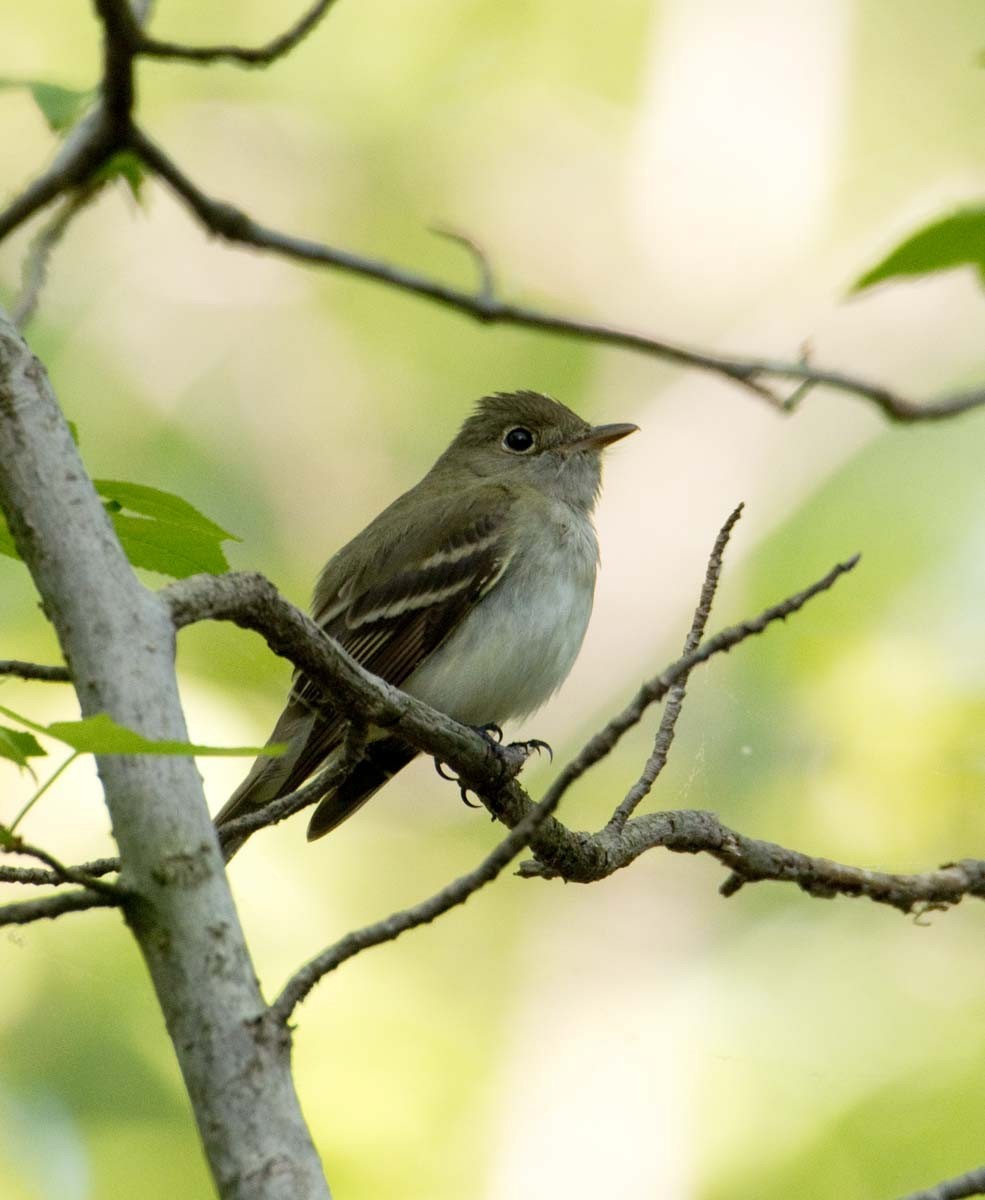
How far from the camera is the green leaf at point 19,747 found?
2.21 m

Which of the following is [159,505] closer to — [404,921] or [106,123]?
[404,921]

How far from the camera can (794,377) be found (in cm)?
179

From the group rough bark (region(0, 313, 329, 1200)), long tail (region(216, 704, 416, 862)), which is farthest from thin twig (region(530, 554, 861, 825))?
long tail (region(216, 704, 416, 862))

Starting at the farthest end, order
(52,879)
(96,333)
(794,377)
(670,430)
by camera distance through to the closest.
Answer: (96,333)
(670,430)
(52,879)
(794,377)

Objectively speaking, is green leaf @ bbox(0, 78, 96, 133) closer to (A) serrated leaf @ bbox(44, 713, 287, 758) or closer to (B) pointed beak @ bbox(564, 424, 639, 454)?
(A) serrated leaf @ bbox(44, 713, 287, 758)

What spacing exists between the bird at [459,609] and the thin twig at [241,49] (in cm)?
307

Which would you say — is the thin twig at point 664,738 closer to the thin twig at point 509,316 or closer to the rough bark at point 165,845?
the rough bark at point 165,845

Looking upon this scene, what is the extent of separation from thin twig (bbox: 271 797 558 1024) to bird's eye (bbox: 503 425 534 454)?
16.7ft

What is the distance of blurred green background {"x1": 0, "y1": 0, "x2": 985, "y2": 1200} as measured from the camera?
7551 mm

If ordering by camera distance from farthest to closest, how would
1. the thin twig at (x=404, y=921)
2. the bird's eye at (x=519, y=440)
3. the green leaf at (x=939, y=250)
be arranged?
the bird's eye at (x=519, y=440) → the thin twig at (x=404, y=921) → the green leaf at (x=939, y=250)

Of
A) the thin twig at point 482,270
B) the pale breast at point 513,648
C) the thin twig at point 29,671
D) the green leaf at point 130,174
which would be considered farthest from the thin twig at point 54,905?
the pale breast at point 513,648

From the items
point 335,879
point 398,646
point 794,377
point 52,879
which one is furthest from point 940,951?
point 794,377

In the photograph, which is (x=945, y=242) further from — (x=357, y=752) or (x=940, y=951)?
(x=940, y=951)

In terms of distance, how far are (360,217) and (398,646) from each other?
A: 5.85 metres
